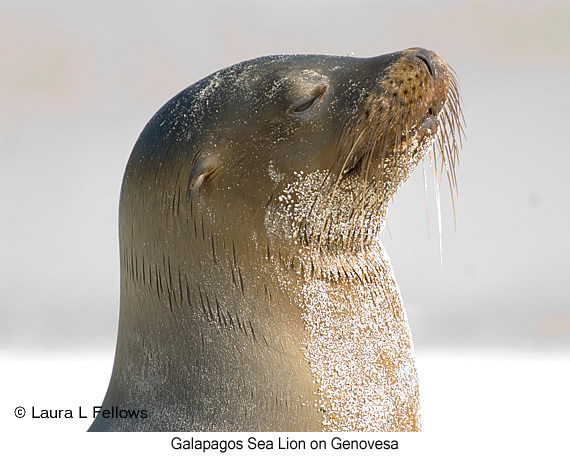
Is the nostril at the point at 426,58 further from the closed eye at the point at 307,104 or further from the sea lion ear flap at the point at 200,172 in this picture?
the sea lion ear flap at the point at 200,172

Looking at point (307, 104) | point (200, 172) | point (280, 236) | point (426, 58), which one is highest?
point (426, 58)

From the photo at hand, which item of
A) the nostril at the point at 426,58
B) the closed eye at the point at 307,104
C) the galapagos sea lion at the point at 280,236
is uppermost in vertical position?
the nostril at the point at 426,58

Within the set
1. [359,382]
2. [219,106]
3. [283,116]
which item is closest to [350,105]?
[283,116]

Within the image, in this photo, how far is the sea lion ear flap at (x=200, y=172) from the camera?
7.86 feet

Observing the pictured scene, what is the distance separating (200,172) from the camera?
2393 mm

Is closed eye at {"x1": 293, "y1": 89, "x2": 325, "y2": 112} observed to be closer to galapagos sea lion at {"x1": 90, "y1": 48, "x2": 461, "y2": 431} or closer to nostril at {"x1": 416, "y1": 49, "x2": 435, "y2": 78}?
galapagos sea lion at {"x1": 90, "y1": 48, "x2": 461, "y2": 431}

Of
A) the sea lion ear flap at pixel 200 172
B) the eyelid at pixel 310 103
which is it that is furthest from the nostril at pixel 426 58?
the sea lion ear flap at pixel 200 172

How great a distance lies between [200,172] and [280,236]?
0.27 metres

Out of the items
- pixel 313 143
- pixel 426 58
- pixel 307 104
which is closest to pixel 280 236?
pixel 313 143

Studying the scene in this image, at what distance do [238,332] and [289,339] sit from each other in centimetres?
14

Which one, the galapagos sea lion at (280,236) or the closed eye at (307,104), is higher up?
the closed eye at (307,104)

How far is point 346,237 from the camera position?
8.17 ft

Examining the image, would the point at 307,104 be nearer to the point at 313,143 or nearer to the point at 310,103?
the point at 310,103

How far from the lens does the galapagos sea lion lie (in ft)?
7.82
